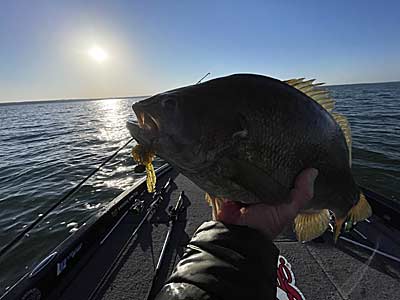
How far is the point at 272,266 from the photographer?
4.62ft

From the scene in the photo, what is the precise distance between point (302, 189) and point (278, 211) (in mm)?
223

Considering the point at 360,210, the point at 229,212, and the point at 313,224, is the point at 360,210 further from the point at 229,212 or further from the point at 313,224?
the point at 229,212

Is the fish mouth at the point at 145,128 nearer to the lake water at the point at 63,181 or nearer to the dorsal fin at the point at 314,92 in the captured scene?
the dorsal fin at the point at 314,92

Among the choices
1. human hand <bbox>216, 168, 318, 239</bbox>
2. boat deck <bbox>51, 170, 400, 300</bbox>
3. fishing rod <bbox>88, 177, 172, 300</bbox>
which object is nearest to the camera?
human hand <bbox>216, 168, 318, 239</bbox>

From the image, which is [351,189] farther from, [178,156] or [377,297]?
[377,297]

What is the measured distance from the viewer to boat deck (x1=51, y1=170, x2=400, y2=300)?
10.1ft

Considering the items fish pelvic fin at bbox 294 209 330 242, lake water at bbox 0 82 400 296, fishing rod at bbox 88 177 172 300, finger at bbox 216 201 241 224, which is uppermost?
finger at bbox 216 201 241 224

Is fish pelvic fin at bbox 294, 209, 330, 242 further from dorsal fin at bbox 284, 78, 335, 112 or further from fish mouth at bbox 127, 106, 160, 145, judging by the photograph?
fish mouth at bbox 127, 106, 160, 145

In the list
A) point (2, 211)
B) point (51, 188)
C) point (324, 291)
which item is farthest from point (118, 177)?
point (324, 291)

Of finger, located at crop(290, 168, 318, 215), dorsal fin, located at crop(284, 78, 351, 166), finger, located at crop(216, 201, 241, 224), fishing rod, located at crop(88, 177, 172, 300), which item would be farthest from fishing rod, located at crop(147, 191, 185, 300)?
dorsal fin, located at crop(284, 78, 351, 166)

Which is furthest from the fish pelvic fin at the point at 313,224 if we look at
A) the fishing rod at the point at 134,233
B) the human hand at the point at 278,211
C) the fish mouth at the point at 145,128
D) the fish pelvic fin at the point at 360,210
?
the fishing rod at the point at 134,233

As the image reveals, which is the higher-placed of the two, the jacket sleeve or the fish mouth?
the fish mouth

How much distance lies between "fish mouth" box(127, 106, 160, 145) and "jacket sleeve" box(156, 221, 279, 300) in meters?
0.68

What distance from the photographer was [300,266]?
3451 mm
